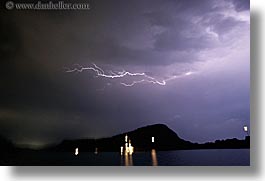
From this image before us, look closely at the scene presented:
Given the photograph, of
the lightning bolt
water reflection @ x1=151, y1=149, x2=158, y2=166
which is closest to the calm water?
water reflection @ x1=151, y1=149, x2=158, y2=166

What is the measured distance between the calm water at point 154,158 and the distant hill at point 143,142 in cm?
3

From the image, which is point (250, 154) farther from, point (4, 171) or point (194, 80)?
point (4, 171)

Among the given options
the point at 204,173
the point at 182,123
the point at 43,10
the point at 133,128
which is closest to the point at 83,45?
the point at 43,10

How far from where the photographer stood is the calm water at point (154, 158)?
7.16 feet

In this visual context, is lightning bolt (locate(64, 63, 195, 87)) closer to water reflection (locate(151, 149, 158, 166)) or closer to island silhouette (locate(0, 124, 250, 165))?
island silhouette (locate(0, 124, 250, 165))

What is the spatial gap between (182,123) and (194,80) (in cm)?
25

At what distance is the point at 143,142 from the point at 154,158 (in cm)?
11

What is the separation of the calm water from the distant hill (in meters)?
0.03

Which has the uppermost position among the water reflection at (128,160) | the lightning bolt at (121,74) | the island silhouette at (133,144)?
the lightning bolt at (121,74)

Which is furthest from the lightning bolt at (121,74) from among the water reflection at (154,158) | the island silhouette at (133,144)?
the water reflection at (154,158)

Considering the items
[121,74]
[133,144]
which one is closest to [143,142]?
[133,144]

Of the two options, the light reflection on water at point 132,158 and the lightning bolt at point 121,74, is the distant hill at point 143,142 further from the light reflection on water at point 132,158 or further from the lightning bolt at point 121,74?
the lightning bolt at point 121,74

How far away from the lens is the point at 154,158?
2.20 meters

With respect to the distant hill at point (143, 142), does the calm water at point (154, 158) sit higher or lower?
lower
